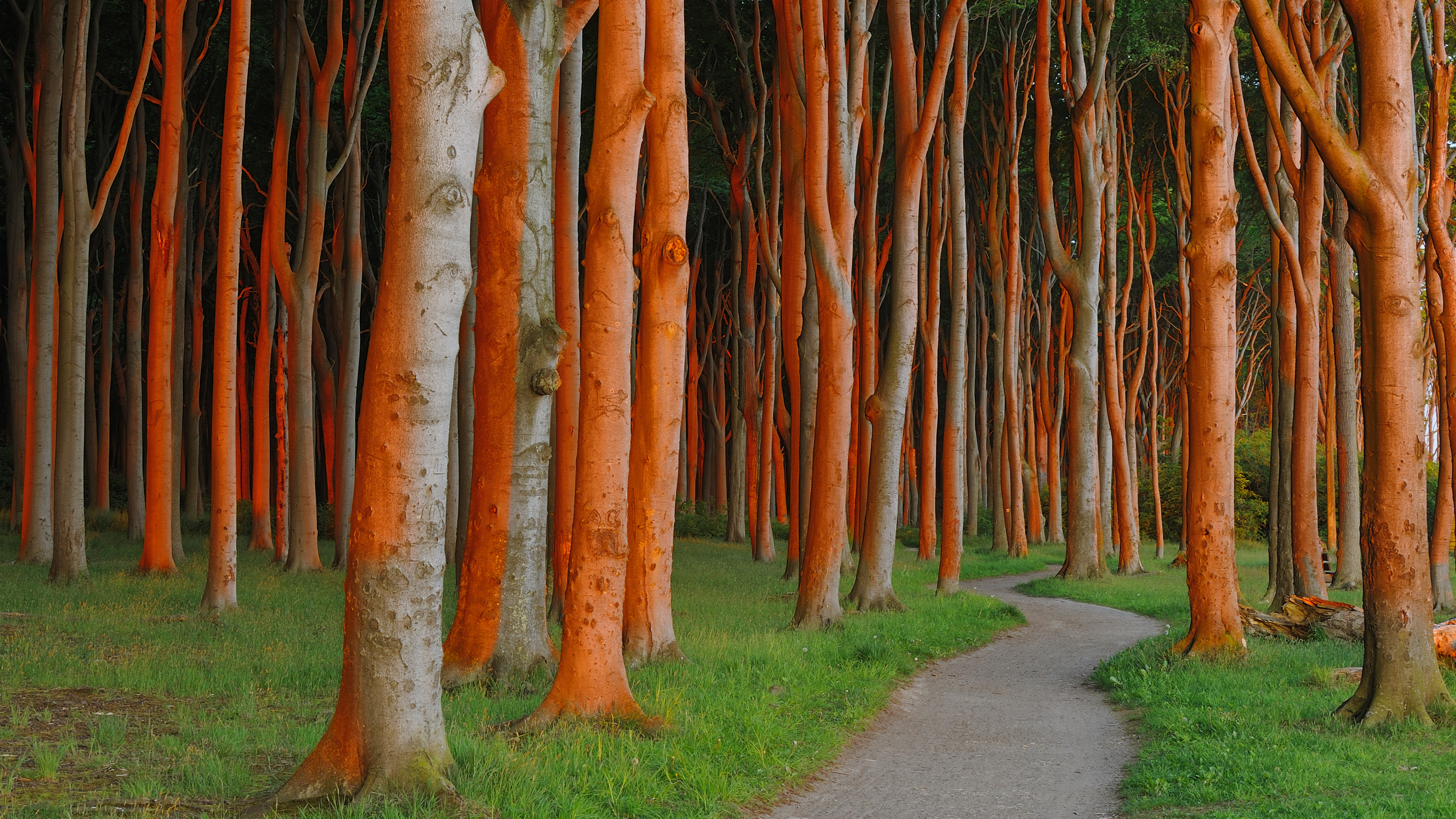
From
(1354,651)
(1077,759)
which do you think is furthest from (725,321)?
(1077,759)

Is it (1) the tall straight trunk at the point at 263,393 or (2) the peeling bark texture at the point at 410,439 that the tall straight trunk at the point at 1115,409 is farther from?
(2) the peeling bark texture at the point at 410,439

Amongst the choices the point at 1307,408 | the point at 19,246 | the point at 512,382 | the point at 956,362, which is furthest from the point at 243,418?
the point at 1307,408

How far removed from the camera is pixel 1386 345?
714 centimetres

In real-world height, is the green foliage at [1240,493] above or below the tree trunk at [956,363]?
below

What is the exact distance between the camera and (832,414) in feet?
38.0

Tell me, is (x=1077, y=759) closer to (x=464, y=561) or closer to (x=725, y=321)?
(x=464, y=561)

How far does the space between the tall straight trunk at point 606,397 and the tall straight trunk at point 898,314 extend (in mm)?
6130

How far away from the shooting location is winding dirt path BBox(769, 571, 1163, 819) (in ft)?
18.2

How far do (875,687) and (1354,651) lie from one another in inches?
187

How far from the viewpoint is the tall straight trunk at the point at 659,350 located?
7711 mm

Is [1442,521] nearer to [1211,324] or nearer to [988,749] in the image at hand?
[1211,324]

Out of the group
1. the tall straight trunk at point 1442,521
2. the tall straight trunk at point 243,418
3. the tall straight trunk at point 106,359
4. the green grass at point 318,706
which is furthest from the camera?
the tall straight trunk at point 243,418

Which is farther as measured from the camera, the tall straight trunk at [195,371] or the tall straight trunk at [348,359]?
the tall straight trunk at [195,371]

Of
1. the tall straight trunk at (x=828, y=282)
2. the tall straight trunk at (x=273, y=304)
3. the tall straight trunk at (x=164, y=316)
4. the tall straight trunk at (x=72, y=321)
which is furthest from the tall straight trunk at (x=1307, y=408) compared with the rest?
the tall straight trunk at (x=72, y=321)
